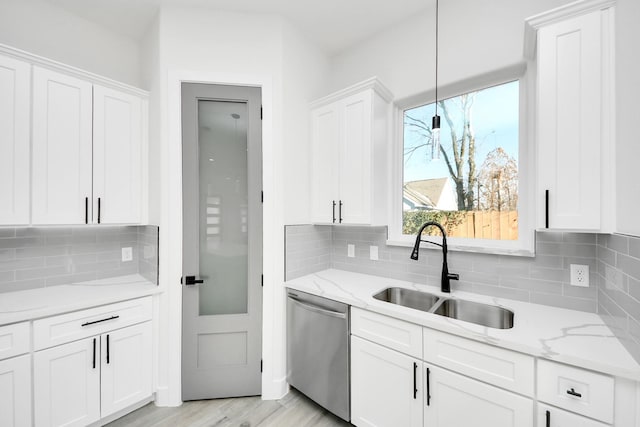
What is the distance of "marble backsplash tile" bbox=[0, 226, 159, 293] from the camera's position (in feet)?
6.04

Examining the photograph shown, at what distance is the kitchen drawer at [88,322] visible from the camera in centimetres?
155

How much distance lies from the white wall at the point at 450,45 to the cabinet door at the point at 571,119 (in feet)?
1.72

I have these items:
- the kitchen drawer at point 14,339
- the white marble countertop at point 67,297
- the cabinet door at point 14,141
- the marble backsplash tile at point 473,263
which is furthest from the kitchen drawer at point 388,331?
the cabinet door at point 14,141

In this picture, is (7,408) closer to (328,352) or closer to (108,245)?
(108,245)

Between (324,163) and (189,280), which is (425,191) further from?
(189,280)

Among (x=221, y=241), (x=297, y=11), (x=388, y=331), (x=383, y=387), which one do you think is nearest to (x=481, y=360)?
(x=388, y=331)

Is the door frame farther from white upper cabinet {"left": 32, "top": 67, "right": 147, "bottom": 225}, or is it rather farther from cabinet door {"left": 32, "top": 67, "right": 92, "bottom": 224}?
cabinet door {"left": 32, "top": 67, "right": 92, "bottom": 224}

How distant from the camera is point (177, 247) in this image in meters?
2.00

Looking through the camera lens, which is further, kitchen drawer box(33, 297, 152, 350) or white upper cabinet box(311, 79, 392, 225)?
white upper cabinet box(311, 79, 392, 225)

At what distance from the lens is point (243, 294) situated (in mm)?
2102

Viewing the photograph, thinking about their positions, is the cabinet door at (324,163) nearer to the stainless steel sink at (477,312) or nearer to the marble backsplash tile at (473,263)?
the marble backsplash tile at (473,263)

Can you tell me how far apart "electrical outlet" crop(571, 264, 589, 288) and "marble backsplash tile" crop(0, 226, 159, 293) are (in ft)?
9.27

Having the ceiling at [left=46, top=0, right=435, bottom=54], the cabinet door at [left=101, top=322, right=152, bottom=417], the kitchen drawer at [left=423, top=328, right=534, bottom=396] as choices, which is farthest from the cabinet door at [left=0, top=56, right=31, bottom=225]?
the kitchen drawer at [left=423, top=328, right=534, bottom=396]

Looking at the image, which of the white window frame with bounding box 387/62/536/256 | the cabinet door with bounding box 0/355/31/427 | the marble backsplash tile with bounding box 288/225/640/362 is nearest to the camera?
the marble backsplash tile with bounding box 288/225/640/362
